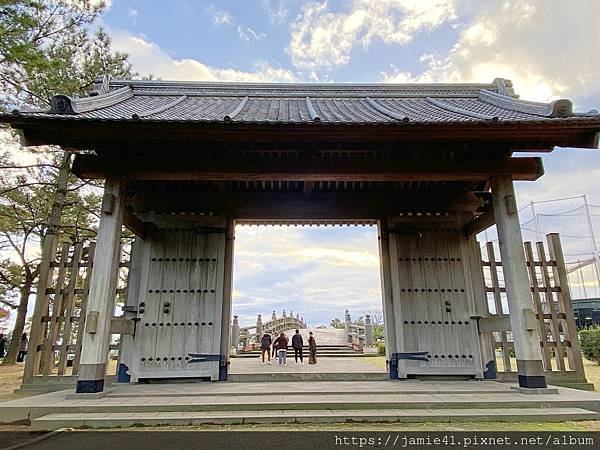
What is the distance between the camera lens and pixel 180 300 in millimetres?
5707

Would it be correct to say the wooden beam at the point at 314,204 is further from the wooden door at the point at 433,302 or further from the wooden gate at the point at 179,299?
the wooden door at the point at 433,302

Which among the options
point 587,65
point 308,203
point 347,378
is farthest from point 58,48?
point 587,65

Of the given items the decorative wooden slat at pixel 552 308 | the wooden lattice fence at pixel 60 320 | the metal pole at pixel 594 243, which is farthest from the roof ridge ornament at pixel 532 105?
the metal pole at pixel 594 243

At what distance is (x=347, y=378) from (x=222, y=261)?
9.05 feet

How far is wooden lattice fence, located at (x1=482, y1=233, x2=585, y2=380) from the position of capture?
6.02m

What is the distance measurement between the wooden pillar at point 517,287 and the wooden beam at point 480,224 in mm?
384

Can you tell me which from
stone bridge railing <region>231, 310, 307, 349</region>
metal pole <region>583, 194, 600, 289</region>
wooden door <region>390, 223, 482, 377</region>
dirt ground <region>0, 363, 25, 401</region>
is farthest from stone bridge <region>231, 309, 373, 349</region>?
metal pole <region>583, 194, 600, 289</region>

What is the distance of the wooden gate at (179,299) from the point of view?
5.41m

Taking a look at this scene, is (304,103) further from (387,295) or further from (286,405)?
(286,405)

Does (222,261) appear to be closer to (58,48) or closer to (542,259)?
(542,259)

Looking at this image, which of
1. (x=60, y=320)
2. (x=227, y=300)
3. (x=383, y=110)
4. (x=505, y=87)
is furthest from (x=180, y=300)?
(x=505, y=87)

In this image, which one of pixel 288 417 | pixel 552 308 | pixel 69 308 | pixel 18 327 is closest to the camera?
pixel 288 417

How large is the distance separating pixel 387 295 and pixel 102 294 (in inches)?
166

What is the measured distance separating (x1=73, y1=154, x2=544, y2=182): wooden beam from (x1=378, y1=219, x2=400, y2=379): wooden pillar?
168 cm
